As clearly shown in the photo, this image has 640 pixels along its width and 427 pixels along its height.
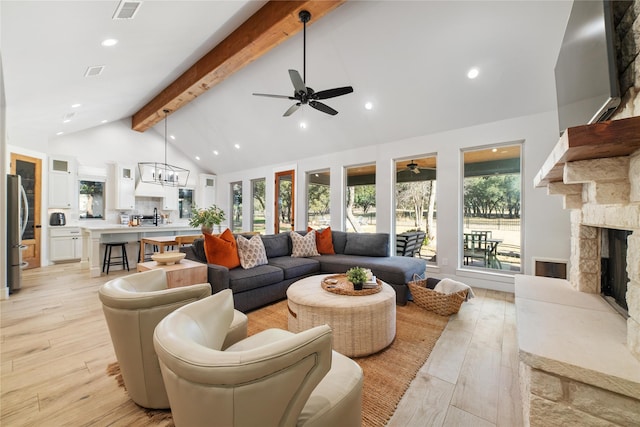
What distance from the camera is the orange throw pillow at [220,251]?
3211mm

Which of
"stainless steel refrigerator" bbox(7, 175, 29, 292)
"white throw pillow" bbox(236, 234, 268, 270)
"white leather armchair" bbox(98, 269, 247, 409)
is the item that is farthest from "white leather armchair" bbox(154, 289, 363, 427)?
"stainless steel refrigerator" bbox(7, 175, 29, 292)

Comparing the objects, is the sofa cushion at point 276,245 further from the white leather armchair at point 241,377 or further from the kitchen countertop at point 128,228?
the white leather armchair at point 241,377

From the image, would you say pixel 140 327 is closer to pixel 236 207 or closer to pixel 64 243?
pixel 64 243

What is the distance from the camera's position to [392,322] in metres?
2.35

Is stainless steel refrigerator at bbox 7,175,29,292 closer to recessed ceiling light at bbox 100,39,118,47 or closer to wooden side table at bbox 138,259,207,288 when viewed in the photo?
recessed ceiling light at bbox 100,39,118,47

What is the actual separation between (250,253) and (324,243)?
5.03ft

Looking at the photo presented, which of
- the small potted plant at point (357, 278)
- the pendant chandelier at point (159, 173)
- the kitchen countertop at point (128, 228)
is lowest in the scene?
the small potted plant at point (357, 278)

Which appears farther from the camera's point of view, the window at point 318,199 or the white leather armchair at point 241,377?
the window at point 318,199

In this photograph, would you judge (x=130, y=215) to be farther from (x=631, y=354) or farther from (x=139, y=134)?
(x=631, y=354)

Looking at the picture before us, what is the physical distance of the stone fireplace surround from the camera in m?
1.05

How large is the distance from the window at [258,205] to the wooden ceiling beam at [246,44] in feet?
10.4

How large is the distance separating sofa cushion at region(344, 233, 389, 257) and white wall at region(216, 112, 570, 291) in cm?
98

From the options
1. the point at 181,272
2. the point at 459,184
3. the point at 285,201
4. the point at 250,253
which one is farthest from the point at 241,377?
the point at 285,201

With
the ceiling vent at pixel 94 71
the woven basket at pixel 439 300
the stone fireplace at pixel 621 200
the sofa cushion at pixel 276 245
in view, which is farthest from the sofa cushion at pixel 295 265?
the ceiling vent at pixel 94 71
